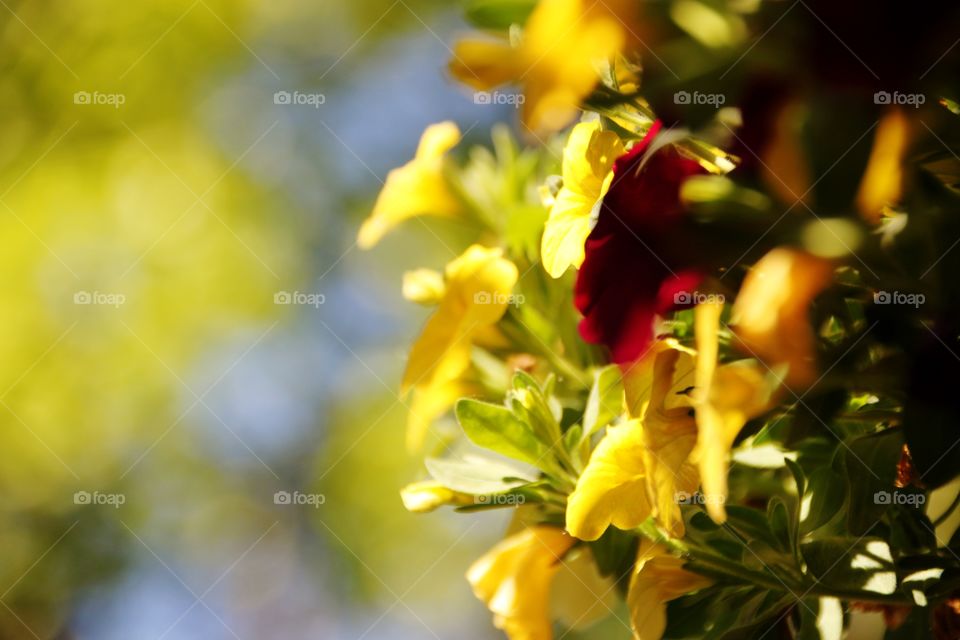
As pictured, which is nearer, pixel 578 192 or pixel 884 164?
pixel 884 164

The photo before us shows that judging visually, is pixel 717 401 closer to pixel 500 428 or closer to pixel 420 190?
pixel 500 428

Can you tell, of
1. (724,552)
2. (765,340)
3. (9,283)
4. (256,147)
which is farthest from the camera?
(256,147)

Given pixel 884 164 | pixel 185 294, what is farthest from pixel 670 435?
pixel 185 294

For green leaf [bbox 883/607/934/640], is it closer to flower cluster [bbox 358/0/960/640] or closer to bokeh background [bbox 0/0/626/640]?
flower cluster [bbox 358/0/960/640]

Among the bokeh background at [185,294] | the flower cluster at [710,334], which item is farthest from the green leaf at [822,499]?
the bokeh background at [185,294]

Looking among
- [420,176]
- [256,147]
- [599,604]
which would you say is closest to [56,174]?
[256,147]

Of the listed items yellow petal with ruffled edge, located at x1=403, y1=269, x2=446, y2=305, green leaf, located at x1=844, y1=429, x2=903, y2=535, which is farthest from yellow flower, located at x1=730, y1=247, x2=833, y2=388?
yellow petal with ruffled edge, located at x1=403, y1=269, x2=446, y2=305

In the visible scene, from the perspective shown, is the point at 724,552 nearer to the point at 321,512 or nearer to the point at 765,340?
the point at 765,340
